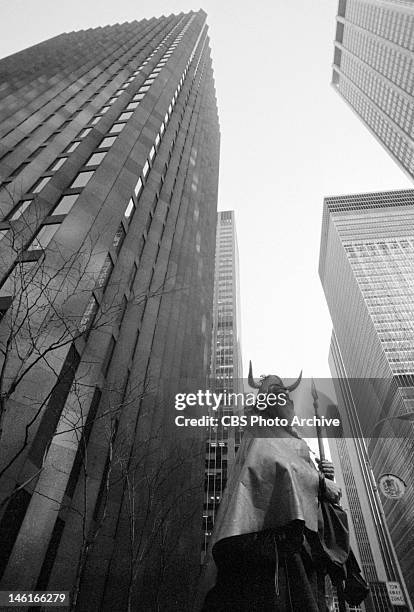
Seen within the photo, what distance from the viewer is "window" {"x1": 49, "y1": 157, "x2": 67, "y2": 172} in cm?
2180

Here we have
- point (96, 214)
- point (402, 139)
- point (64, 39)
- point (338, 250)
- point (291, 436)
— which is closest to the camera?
point (291, 436)

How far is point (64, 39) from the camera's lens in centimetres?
5359

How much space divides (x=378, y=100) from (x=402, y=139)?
57.7 feet

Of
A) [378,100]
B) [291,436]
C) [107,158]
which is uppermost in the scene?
[378,100]

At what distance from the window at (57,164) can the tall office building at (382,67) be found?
284 ft

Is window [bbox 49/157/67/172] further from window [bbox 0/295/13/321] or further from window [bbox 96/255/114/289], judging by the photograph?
window [bbox 0/295/13/321]

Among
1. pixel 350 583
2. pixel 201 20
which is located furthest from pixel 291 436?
pixel 201 20

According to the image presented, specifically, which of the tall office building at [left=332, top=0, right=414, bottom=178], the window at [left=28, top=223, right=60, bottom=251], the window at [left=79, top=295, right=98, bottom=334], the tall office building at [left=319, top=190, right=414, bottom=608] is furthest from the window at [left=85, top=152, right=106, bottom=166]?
the tall office building at [left=332, top=0, right=414, bottom=178]

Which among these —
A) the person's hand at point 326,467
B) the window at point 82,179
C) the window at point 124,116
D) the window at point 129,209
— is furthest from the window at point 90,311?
the window at point 124,116

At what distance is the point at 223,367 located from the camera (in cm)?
9269

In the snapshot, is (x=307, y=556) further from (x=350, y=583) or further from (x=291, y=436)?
(x=291, y=436)

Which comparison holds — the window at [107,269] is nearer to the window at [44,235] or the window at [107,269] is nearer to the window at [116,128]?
the window at [44,235]

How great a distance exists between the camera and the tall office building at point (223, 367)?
6750cm

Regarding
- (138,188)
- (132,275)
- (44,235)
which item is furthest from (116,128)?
(44,235)
